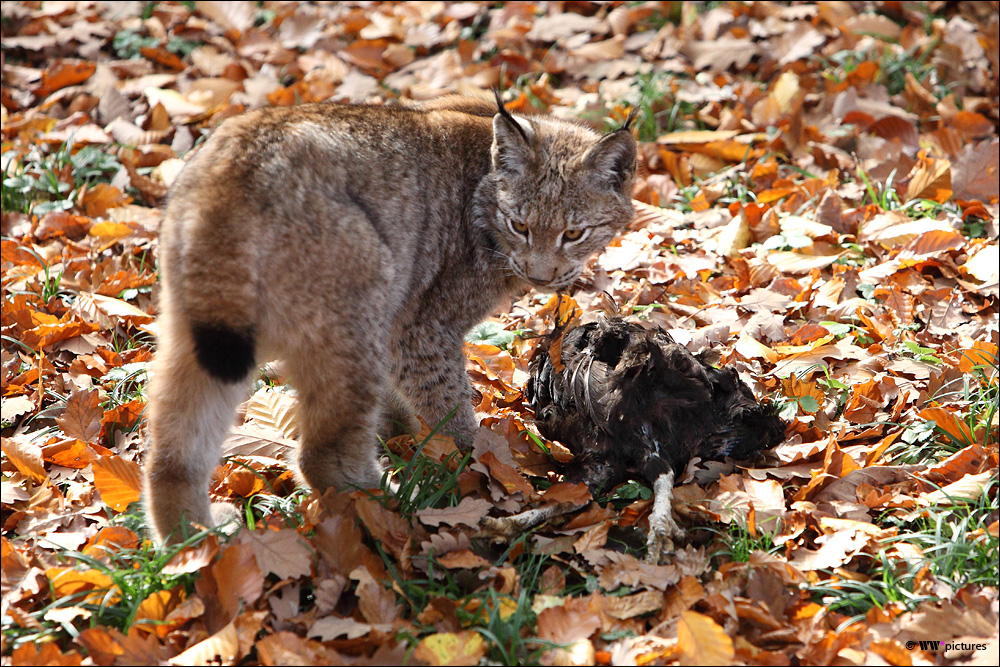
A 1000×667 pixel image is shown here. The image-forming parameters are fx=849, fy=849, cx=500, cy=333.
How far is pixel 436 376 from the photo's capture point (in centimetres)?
359

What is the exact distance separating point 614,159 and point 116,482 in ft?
8.02

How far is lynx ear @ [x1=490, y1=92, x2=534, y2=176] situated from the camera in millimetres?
3613

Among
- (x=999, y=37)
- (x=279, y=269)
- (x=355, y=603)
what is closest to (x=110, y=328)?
(x=279, y=269)

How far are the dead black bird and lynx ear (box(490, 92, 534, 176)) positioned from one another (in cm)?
83

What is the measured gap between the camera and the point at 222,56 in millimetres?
7324

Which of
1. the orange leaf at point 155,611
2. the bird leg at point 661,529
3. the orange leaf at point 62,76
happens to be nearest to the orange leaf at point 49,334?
the orange leaf at point 155,611

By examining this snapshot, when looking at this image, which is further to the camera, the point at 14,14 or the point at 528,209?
the point at 14,14

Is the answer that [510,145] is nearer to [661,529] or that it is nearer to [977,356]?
[661,529]

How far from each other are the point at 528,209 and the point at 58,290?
269 cm

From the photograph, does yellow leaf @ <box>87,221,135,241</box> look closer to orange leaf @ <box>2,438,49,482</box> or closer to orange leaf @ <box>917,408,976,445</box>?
orange leaf @ <box>2,438,49,482</box>

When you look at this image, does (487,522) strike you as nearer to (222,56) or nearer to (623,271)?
(623,271)

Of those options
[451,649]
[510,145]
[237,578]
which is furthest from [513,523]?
[510,145]

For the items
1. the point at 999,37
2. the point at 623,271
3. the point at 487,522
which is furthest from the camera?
the point at 999,37

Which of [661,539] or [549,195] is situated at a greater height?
[549,195]
